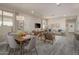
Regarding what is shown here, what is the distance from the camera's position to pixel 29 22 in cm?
264

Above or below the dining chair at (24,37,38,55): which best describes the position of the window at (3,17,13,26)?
above

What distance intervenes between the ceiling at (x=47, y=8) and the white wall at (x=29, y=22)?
0.14 meters

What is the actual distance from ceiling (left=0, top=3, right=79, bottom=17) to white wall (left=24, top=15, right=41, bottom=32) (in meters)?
0.14

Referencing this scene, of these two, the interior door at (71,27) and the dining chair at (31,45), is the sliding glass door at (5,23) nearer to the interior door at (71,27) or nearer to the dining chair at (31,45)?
the dining chair at (31,45)

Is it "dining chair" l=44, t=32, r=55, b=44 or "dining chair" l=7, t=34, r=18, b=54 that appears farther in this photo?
"dining chair" l=44, t=32, r=55, b=44

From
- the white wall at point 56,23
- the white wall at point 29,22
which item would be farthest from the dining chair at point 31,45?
the white wall at point 56,23

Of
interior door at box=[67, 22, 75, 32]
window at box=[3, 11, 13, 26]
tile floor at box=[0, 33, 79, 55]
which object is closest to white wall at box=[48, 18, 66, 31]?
interior door at box=[67, 22, 75, 32]

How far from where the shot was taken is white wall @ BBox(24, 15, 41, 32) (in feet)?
8.53

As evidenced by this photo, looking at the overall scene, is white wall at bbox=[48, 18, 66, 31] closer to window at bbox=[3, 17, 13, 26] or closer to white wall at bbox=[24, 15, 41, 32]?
white wall at bbox=[24, 15, 41, 32]

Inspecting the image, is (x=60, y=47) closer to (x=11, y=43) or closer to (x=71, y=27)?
(x=71, y=27)
